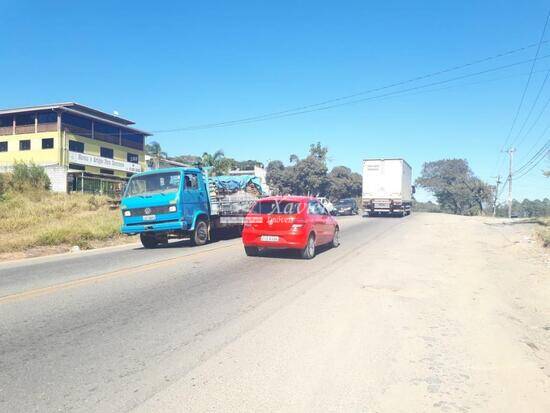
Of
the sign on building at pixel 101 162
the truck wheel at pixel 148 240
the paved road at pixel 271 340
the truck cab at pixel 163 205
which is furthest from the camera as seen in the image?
the sign on building at pixel 101 162

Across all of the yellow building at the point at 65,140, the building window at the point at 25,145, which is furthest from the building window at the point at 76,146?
the building window at the point at 25,145

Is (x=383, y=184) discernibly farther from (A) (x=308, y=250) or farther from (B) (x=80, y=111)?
(B) (x=80, y=111)

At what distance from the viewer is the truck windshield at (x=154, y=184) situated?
45.4 ft

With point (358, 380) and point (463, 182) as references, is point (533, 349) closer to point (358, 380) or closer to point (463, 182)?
point (358, 380)

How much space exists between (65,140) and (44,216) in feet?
81.2

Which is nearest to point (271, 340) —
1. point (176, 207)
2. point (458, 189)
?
point (176, 207)

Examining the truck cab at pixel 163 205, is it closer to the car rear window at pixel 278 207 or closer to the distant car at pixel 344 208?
the car rear window at pixel 278 207

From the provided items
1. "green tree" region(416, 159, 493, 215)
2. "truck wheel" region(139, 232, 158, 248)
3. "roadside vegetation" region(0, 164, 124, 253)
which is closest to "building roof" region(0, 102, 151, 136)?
"roadside vegetation" region(0, 164, 124, 253)

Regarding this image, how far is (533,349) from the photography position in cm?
498

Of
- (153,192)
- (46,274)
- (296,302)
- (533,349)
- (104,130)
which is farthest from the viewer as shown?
(104,130)

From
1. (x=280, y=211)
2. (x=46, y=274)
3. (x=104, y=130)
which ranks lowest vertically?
(x=46, y=274)

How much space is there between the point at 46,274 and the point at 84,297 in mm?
2845

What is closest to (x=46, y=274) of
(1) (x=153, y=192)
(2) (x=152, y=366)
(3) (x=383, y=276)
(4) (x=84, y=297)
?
(4) (x=84, y=297)

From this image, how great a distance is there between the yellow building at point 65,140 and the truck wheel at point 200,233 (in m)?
25.4
